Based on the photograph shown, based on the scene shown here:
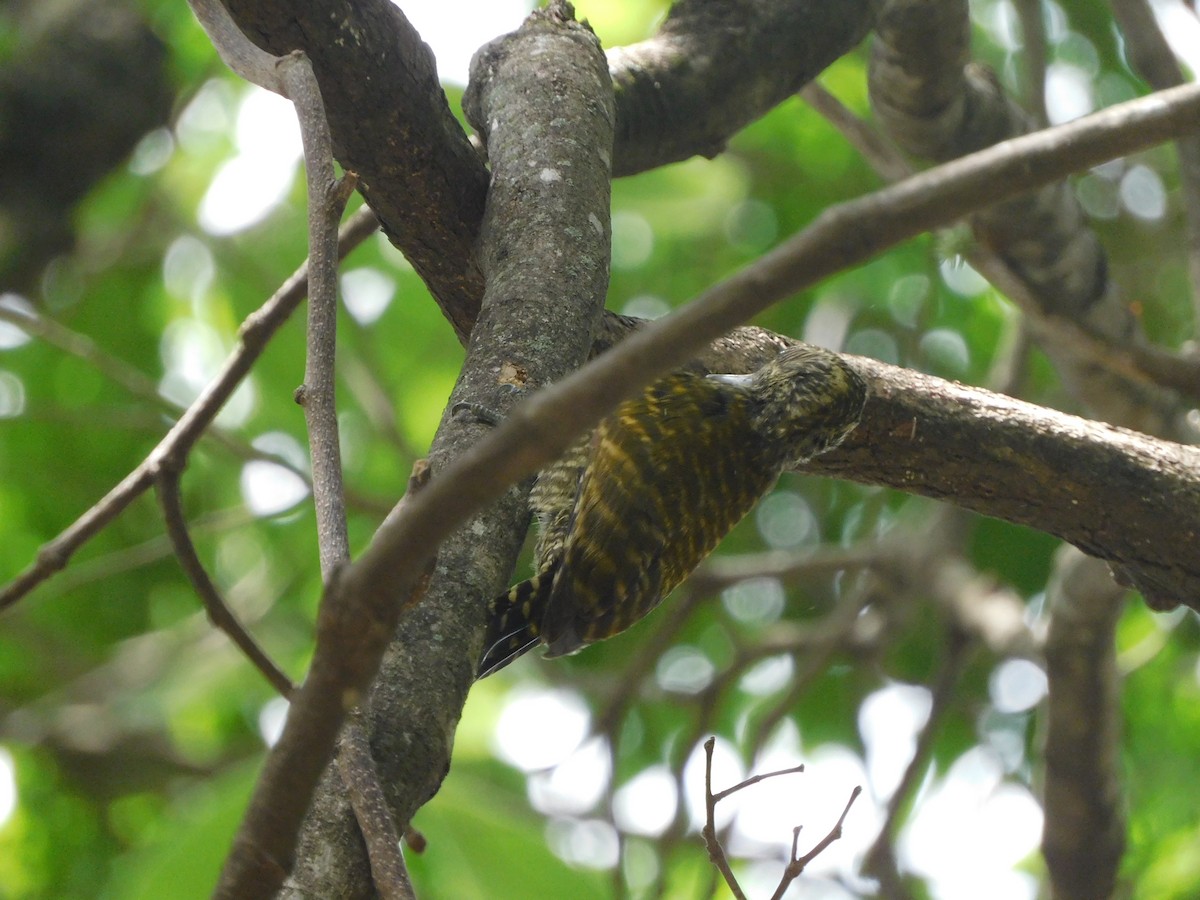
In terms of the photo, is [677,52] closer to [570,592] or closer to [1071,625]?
[570,592]

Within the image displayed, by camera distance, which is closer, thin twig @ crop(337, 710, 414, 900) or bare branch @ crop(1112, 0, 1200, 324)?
thin twig @ crop(337, 710, 414, 900)

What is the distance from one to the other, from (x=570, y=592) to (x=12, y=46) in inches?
95.4

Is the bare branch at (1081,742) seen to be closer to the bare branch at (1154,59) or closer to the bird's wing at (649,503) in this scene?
the bare branch at (1154,59)

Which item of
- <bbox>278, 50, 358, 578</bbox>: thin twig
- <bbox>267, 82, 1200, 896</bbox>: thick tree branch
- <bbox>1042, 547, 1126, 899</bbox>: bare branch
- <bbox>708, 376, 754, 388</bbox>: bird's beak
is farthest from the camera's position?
<bbox>1042, 547, 1126, 899</bbox>: bare branch

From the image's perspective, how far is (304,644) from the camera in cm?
363

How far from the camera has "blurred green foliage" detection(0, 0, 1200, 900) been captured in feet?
12.0

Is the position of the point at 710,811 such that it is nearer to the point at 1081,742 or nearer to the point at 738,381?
the point at 738,381

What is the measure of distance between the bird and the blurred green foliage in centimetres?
134

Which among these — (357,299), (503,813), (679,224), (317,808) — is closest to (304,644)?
(357,299)

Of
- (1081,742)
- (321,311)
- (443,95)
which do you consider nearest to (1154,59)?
(1081,742)

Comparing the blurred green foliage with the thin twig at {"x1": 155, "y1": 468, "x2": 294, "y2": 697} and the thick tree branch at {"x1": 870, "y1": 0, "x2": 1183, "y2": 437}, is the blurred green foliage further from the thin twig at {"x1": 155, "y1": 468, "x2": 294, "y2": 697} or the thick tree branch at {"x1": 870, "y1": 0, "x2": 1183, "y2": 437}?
the thin twig at {"x1": 155, "y1": 468, "x2": 294, "y2": 697}

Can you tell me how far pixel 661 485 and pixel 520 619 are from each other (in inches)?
13.6

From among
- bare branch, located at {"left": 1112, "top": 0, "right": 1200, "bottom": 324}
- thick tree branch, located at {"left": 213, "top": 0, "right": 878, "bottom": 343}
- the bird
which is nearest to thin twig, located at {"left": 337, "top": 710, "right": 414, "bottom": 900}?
thick tree branch, located at {"left": 213, "top": 0, "right": 878, "bottom": 343}

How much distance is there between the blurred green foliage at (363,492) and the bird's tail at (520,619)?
136 cm
